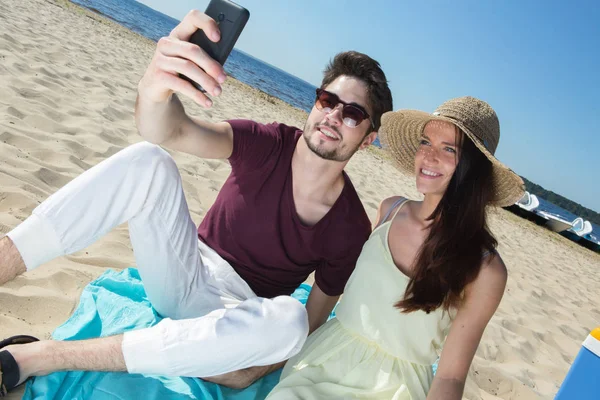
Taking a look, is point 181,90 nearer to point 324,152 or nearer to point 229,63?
point 324,152

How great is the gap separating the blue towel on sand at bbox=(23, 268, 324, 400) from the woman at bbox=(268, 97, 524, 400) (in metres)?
0.39

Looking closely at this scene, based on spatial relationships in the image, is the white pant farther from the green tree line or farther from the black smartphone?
the green tree line

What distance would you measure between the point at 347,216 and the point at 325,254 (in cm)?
24

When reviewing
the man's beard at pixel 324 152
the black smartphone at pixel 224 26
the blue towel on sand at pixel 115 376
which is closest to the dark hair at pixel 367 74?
the man's beard at pixel 324 152

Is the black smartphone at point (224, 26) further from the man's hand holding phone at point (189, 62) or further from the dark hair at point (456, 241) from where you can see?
the dark hair at point (456, 241)

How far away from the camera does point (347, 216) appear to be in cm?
241

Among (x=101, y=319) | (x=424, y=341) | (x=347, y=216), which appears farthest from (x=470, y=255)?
(x=101, y=319)

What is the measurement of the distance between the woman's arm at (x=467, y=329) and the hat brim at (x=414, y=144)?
39cm

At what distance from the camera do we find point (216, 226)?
7.93 ft

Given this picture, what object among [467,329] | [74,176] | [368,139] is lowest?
[74,176]

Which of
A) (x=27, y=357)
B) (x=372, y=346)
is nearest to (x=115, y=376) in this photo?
(x=27, y=357)

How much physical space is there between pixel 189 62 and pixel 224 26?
178mm

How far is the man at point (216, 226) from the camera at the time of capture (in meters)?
1.69

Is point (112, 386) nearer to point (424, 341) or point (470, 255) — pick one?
point (424, 341)
